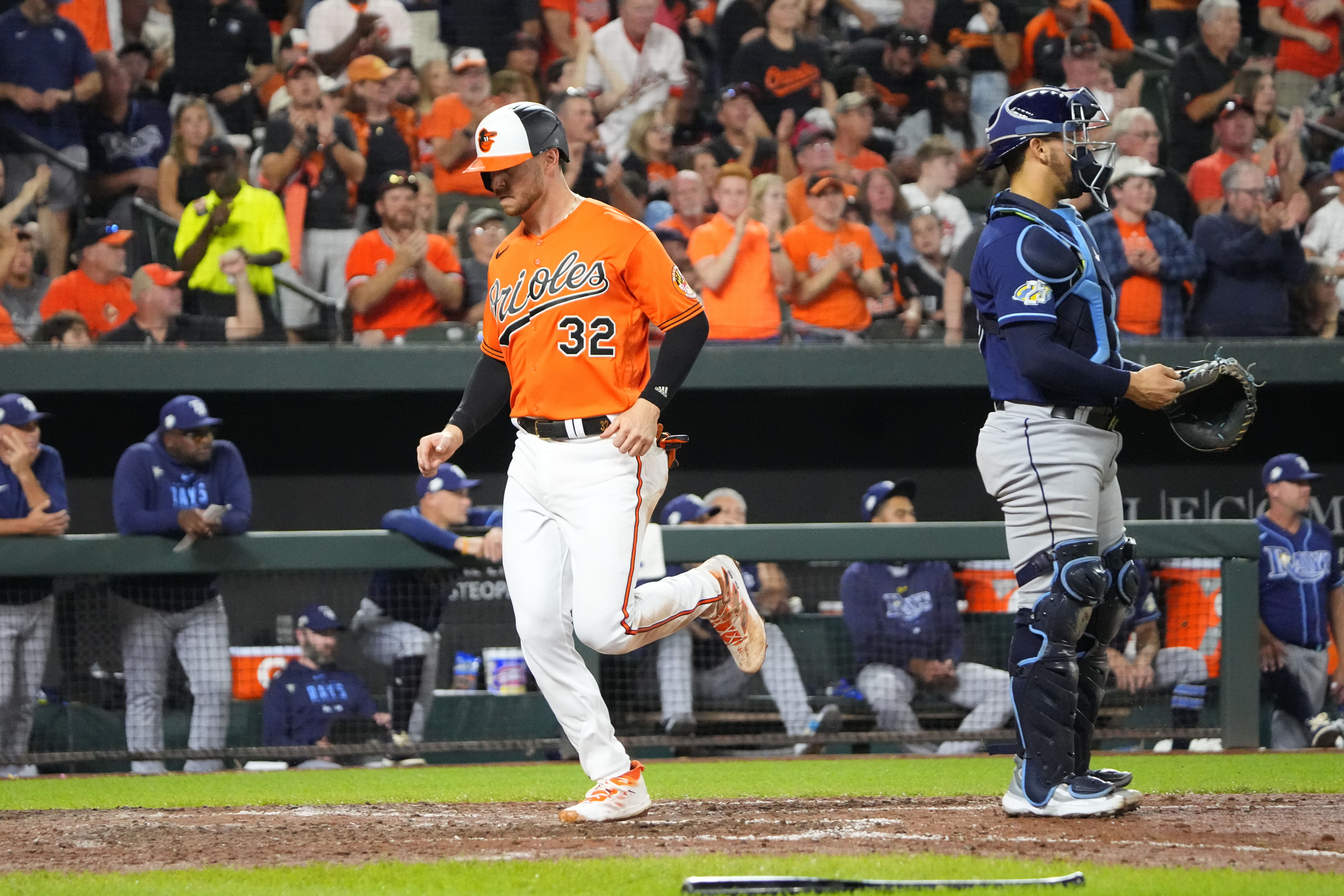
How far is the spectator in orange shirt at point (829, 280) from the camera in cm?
821

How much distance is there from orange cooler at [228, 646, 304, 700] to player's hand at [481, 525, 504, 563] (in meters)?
0.84

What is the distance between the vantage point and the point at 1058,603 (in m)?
3.65

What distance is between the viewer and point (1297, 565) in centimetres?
678

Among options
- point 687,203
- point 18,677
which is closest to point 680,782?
point 18,677

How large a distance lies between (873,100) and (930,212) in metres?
1.34

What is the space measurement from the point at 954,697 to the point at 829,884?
3481 millimetres

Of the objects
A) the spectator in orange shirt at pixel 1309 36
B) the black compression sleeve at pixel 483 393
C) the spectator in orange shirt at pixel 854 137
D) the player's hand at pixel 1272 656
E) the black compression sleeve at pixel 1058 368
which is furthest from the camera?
the spectator in orange shirt at pixel 1309 36

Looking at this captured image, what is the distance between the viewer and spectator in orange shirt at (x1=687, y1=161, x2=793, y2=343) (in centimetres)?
808

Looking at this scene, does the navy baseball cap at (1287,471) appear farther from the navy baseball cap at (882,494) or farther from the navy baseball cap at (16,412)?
the navy baseball cap at (16,412)

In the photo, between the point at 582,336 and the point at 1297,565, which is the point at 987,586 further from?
the point at 582,336

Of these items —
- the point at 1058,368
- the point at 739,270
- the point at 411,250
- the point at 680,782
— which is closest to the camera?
the point at 1058,368

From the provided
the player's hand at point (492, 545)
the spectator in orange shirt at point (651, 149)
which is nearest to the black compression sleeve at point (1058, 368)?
the player's hand at point (492, 545)

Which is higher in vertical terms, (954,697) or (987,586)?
(987,586)

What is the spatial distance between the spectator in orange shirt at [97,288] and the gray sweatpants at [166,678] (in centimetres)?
239
